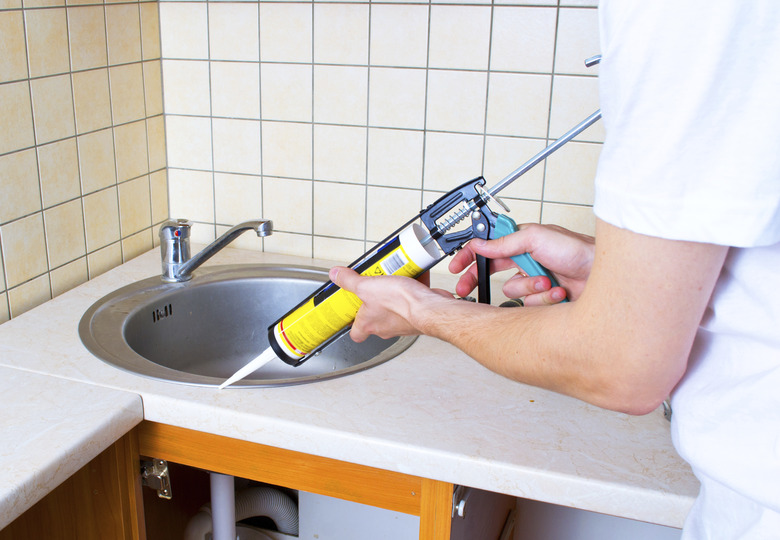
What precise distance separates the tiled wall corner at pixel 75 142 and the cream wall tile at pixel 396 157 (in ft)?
1.58

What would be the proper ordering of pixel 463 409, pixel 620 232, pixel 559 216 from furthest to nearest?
pixel 559 216, pixel 463 409, pixel 620 232

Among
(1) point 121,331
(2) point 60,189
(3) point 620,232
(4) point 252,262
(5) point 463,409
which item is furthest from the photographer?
(4) point 252,262

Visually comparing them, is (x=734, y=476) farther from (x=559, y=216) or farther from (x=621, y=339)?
(x=559, y=216)

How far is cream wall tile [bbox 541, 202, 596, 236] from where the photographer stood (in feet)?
4.65

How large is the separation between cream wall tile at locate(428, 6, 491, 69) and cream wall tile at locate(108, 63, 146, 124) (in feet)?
1.96

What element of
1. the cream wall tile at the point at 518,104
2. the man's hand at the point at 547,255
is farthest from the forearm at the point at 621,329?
the cream wall tile at the point at 518,104

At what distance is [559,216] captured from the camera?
143cm

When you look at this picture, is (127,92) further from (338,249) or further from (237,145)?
(338,249)

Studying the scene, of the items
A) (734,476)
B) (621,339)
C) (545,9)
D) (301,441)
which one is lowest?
(301,441)

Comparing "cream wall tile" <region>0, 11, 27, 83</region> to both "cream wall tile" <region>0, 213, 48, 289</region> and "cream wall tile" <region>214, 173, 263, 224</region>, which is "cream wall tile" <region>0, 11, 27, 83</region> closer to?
"cream wall tile" <region>0, 213, 48, 289</region>

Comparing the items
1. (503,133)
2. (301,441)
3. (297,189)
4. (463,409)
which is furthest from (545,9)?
(301,441)

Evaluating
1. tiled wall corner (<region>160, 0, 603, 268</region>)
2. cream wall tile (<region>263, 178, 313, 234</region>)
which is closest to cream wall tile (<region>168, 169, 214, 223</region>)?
tiled wall corner (<region>160, 0, 603, 268</region>)

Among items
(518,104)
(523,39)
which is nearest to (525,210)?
(518,104)

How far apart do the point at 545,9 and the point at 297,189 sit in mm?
608
